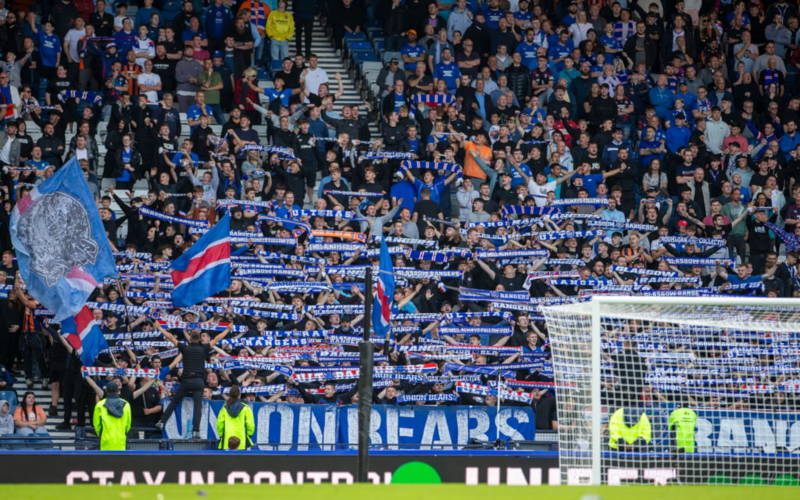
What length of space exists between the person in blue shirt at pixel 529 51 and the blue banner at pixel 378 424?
891cm

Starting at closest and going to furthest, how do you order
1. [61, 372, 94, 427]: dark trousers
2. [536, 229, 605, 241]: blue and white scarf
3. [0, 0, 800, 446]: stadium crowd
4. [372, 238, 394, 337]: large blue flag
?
[372, 238, 394, 337]: large blue flag < [61, 372, 94, 427]: dark trousers < [0, 0, 800, 446]: stadium crowd < [536, 229, 605, 241]: blue and white scarf

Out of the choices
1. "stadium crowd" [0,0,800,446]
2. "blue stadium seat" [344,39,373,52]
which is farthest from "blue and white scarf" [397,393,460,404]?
"blue stadium seat" [344,39,373,52]

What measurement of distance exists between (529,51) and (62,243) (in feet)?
37.6

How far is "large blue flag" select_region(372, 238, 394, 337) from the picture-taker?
17.6 meters

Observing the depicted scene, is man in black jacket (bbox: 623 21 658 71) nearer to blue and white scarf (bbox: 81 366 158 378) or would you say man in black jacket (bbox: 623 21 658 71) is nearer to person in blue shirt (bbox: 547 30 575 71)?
person in blue shirt (bbox: 547 30 575 71)

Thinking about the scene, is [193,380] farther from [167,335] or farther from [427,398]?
[427,398]

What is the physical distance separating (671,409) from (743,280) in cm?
531

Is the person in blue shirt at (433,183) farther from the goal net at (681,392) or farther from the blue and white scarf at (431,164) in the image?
the goal net at (681,392)

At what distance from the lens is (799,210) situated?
74.5 ft

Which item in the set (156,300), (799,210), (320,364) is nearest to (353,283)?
(320,364)

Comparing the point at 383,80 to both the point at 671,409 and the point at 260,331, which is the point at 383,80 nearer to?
the point at 260,331

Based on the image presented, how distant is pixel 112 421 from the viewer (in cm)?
1628

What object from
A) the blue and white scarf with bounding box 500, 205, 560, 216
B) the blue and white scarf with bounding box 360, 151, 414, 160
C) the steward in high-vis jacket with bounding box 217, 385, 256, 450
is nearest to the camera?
the steward in high-vis jacket with bounding box 217, 385, 256, 450

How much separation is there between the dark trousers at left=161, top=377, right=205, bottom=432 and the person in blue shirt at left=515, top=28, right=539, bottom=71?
10.5 meters
